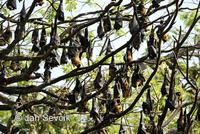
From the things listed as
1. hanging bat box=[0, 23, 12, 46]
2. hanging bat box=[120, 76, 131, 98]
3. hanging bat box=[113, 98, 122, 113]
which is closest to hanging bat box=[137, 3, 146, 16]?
hanging bat box=[120, 76, 131, 98]

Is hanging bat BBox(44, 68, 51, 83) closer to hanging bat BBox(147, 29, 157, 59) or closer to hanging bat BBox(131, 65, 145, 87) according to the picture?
hanging bat BBox(131, 65, 145, 87)

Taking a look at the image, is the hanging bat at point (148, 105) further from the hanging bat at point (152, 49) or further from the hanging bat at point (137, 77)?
the hanging bat at point (152, 49)

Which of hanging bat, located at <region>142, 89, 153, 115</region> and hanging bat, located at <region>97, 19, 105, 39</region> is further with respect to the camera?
hanging bat, located at <region>142, 89, 153, 115</region>

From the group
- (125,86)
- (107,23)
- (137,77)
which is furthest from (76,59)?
(137,77)

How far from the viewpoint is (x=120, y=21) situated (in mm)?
5828

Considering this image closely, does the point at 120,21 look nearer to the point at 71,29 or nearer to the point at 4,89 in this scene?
the point at 71,29

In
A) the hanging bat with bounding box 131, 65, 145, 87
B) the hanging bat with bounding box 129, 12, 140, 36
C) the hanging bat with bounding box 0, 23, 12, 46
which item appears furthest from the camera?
the hanging bat with bounding box 0, 23, 12, 46

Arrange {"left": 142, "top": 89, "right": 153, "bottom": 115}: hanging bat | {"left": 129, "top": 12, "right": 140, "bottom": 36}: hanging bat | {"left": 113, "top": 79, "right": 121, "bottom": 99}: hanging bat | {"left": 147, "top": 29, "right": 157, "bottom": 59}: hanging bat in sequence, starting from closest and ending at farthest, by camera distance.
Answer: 1. {"left": 129, "top": 12, "right": 140, "bottom": 36}: hanging bat
2. {"left": 147, "top": 29, "right": 157, "bottom": 59}: hanging bat
3. {"left": 113, "top": 79, "right": 121, "bottom": 99}: hanging bat
4. {"left": 142, "top": 89, "right": 153, "bottom": 115}: hanging bat

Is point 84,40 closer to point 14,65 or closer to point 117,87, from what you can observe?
point 117,87

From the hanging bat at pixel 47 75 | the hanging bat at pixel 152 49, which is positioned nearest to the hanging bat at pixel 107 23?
the hanging bat at pixel 152 49

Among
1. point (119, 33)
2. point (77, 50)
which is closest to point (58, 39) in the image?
point (77, 50)

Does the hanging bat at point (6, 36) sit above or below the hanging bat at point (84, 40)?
above

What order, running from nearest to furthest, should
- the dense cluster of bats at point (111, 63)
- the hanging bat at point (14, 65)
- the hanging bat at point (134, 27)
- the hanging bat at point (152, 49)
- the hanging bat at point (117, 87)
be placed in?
the hanging bat at point (134, 27) → the hanging bat at point (152, 49) → the dense cluster of bats at point (111, 63) → the hanging bat at point (117, 87) → the hanging bat at point (14, 65)

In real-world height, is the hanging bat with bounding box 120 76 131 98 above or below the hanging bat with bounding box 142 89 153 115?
above
